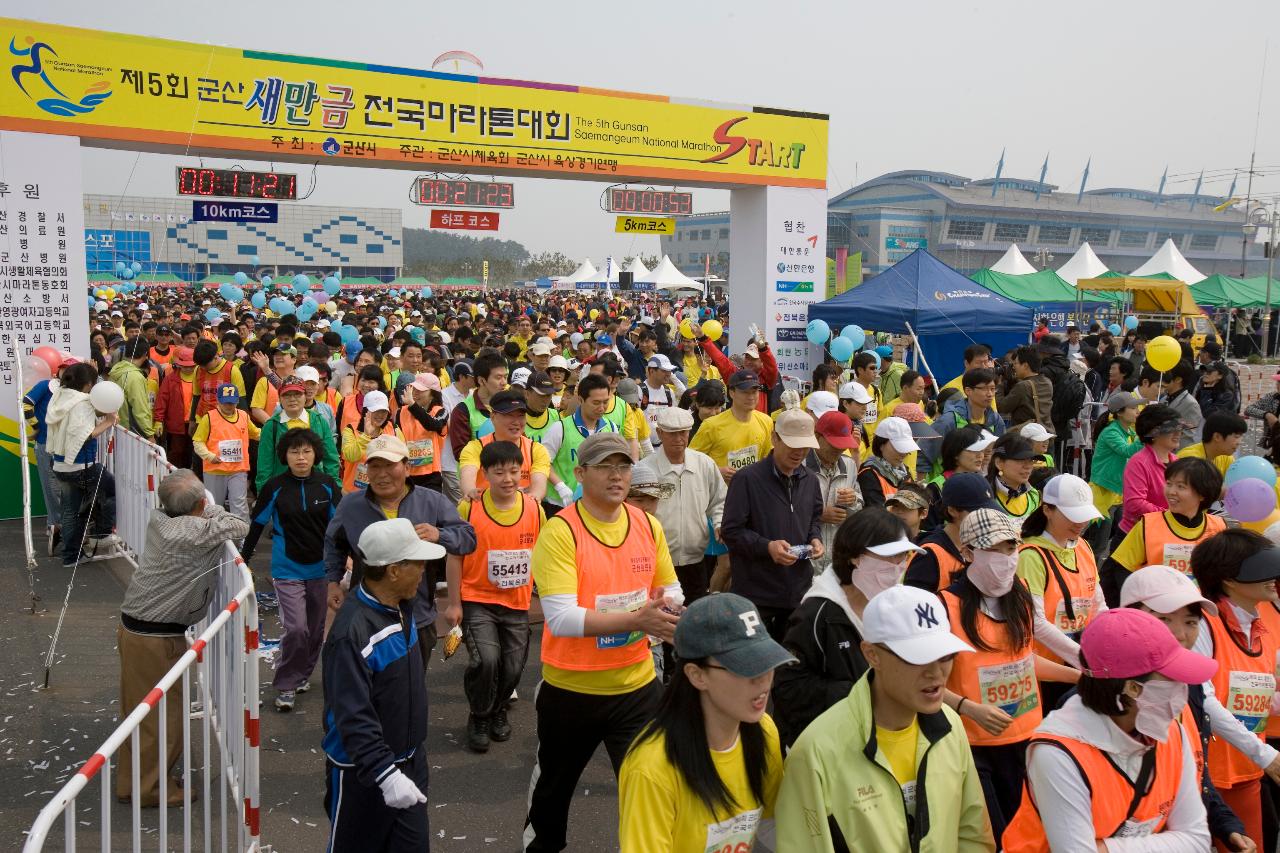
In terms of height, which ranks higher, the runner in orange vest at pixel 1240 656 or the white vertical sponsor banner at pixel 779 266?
the white vertical sponsor banner at pixel 779 266

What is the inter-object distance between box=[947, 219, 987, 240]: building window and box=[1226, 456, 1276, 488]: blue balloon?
79129 mm

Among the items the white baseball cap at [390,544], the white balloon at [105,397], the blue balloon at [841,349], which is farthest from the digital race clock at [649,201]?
the white baseball cap at [390,544]

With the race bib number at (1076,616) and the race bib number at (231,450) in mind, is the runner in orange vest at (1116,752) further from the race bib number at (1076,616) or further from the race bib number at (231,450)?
the race bib number at (231,450)

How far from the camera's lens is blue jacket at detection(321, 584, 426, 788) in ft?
11.1

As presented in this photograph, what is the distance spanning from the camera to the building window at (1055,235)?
87812mm

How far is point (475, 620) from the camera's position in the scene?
543 centimetres

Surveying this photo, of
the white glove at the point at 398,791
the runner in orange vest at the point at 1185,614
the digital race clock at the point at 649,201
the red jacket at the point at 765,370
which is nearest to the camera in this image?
the runner in orange vest at the point at 1185,614

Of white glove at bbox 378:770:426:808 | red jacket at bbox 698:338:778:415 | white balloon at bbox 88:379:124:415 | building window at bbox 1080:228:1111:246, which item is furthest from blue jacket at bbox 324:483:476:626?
building window at bbox 1080:228:1111:246

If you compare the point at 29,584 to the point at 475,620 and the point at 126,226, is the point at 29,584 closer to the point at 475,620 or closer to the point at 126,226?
the point at 475,620

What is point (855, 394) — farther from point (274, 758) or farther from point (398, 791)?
point (398, 791)

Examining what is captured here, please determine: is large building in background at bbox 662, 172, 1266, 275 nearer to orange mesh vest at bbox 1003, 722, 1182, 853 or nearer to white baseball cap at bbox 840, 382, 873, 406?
white baseball cap at bbox 840, 382, 873, 406

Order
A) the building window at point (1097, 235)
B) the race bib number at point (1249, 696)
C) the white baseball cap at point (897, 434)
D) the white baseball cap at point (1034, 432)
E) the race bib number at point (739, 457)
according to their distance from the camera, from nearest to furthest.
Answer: the race bib number at point (1249, 696)
the white baseball cap at point (897, 434)
the white baseball cap at point (1034, 432)
the race bib number at point (739, 457)
the building window at point (1097, 235)

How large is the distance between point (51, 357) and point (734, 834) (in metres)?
10.1

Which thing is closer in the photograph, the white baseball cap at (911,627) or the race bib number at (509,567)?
the white baseball cap at (911,627)
